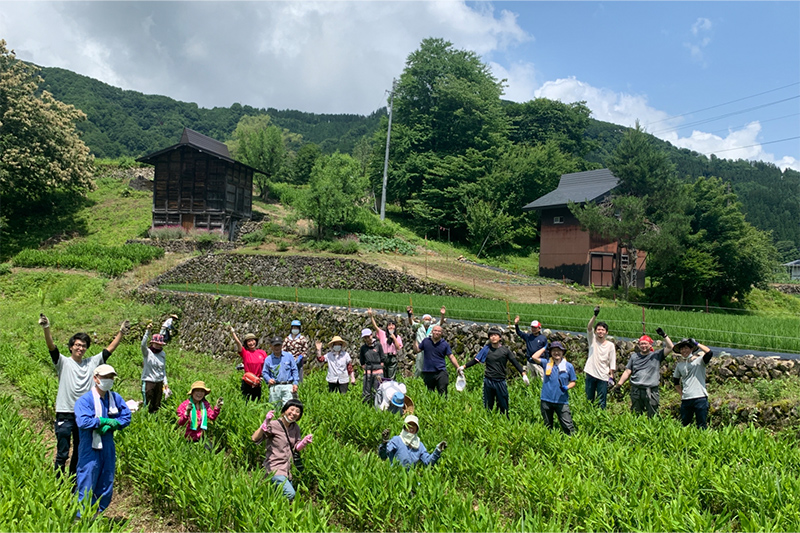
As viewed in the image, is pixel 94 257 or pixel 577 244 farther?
pixel 577 244

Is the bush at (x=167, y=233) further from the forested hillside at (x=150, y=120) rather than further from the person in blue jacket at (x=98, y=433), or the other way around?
the forested hillside at (x=150, y=120)

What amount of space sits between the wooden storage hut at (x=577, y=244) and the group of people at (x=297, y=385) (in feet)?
74.2

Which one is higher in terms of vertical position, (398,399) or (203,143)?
(203,143)

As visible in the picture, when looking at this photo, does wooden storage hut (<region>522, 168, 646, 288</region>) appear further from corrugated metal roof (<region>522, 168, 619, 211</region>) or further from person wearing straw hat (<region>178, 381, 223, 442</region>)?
person wearing straw hat (<region>178, 381, 223, 442</region>)

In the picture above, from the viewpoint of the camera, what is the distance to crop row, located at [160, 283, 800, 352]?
417 inches

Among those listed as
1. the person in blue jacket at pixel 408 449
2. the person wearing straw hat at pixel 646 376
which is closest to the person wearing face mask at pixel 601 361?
the person wearing straw hat at pixel 646 376

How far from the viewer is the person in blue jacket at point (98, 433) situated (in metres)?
4.95

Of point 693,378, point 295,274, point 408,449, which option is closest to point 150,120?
point 295,274

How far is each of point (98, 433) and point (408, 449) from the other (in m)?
3.22

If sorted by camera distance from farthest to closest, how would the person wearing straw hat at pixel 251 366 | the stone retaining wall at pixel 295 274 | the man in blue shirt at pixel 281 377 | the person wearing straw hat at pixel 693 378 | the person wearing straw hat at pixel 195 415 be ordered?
1. the stone retaining wall at pixel 295 274
2. the person wearing straw hat at pixel 251 366
3. the man in blue shirt at pixel 281 377
4. the person wearing straw hat at pixel 693 378
5. the person wearing straw hat at pixel 195 415

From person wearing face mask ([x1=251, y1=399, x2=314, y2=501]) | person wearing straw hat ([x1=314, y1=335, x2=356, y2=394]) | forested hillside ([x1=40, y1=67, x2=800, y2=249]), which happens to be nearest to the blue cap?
person wearing face mask ([x1=251, y1=399, x2=314, y2=501])

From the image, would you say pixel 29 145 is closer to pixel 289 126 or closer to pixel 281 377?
pixel 281 377

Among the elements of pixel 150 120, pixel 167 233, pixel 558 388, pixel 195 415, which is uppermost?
pixel 150 120

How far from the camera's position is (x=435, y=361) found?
28.3ft
